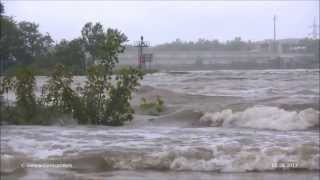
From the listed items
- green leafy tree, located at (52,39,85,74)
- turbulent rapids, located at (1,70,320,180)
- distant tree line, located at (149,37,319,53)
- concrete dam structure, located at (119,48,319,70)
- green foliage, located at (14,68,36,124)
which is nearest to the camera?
turbulent rapids, located at (1,70,320,180)

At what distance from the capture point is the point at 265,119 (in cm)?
1401

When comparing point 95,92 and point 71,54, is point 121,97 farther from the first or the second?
point 71,54

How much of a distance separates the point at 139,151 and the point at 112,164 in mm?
721

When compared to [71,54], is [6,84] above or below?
below

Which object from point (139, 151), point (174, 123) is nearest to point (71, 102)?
point (174, 123)

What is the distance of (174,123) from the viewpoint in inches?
588

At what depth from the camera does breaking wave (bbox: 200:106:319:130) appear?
13.6 metres

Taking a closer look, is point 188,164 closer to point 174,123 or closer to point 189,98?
point 174,123

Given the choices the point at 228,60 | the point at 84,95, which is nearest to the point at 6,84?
the point at 84,95

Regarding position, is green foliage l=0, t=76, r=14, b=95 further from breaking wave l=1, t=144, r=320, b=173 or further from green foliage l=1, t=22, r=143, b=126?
breaking wave l=1, t=144, r=320, b=173

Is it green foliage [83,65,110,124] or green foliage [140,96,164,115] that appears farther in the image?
green foliage [140,96,164,115]

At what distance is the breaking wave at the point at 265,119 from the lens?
13555 mm

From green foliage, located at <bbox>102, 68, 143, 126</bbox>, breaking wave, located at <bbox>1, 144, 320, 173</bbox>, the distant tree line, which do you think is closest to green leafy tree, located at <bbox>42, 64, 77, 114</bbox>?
green foliage, located at <bbox>102, 68, 143, 126</bbox>

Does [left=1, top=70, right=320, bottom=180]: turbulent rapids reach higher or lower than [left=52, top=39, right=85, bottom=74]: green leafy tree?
lower
